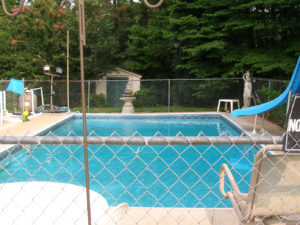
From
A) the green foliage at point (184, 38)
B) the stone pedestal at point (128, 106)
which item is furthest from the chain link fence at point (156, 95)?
the stone pedestal at point (128, 106)

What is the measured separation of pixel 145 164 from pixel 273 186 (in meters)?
2.46

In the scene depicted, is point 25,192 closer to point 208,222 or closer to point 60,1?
point 208,222

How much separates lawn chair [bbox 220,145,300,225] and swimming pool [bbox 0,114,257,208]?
47 cm

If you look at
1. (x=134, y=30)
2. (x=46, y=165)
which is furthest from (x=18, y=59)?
(x=46, y=165)

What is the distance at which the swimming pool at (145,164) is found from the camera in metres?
4.29

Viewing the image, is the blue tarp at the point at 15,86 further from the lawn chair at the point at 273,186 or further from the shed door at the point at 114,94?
the lawn chair at the point at 273,186

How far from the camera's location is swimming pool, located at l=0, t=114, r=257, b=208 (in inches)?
169

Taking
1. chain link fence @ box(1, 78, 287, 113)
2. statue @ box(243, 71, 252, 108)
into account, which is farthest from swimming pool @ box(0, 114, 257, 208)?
chain link fence @ box(1, 78, 287, 113)

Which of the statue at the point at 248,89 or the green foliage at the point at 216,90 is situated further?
the green foliage at the point at 216,90

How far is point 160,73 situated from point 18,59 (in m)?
7.75

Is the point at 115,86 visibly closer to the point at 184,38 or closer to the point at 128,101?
the point at 128,101

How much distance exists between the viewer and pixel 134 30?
1680cm

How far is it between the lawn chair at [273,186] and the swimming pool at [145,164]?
0.47m

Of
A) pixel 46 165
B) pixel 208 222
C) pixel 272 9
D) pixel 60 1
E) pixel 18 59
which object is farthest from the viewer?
pixel 60 1
